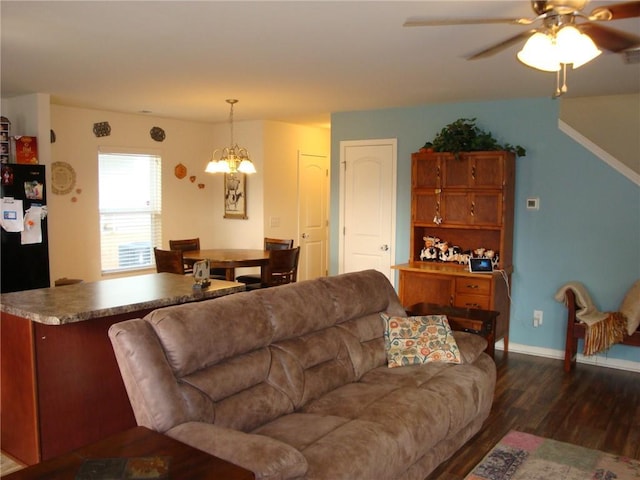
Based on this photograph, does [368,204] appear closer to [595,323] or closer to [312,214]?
[312,214]

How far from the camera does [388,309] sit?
151 inches

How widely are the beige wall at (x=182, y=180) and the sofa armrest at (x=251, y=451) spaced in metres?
4.39

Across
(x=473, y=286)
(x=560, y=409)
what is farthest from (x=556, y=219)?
(x=560, y=409)

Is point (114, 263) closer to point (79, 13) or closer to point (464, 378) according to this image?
point (79, 13)

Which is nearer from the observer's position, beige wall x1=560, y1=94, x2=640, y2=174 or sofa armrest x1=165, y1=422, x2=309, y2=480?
sofa armrest x1=165, y1=422, x2=309, y2=480

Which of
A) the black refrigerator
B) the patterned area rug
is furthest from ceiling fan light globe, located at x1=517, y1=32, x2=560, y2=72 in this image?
the black refrigerator

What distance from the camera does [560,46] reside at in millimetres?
2338

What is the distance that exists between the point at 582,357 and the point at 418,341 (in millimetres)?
2461

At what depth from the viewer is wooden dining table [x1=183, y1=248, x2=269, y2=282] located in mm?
5496

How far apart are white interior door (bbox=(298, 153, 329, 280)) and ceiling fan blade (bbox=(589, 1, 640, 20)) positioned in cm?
569

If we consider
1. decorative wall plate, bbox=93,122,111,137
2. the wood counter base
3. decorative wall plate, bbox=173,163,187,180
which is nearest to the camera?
the wood counter base

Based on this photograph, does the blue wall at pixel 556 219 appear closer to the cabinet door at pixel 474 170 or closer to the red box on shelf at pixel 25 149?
the cabinet door at pixel 474 170

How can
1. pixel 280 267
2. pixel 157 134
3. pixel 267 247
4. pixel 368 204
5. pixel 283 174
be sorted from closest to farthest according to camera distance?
pixel 280 267, pixel 368 204, pixel 267 247, pixel 157 134, pixel 283 174

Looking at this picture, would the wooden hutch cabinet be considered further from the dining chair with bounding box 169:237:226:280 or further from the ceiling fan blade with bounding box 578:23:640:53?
the ceiling fan blade with bounding box 578:23:640:53
